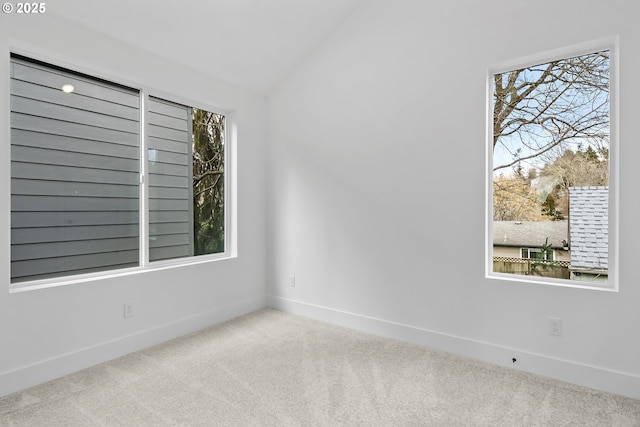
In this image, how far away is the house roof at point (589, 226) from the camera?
92.1 inches

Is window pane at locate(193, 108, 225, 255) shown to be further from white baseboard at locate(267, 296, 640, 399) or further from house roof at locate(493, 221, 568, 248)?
house roof at locate(493, 221, 568, 248)

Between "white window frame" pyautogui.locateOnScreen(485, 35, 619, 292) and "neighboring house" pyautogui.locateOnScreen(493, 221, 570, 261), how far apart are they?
7 centimetres

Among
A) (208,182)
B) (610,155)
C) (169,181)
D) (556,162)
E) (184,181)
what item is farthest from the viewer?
(208,182)

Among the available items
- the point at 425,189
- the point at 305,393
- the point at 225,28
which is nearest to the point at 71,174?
the point at 225,28

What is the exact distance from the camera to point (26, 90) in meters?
2.38

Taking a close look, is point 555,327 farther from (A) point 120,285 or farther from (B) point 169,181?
(B) point 169,181

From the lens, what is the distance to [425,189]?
9.61 ft

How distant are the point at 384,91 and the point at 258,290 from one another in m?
2.44

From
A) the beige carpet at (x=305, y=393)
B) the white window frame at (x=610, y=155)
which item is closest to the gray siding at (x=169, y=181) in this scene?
the beige carpet at (x=305, y=393)

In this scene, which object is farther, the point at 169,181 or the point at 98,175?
the point at 169,181

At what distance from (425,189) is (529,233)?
0.81 m

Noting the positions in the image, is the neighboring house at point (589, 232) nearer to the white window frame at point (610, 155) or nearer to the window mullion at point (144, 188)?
the white window frame at point (610, 155)

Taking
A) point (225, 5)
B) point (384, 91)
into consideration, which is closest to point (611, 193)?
point (384, 91)

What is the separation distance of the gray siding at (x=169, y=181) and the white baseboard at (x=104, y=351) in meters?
0.61
